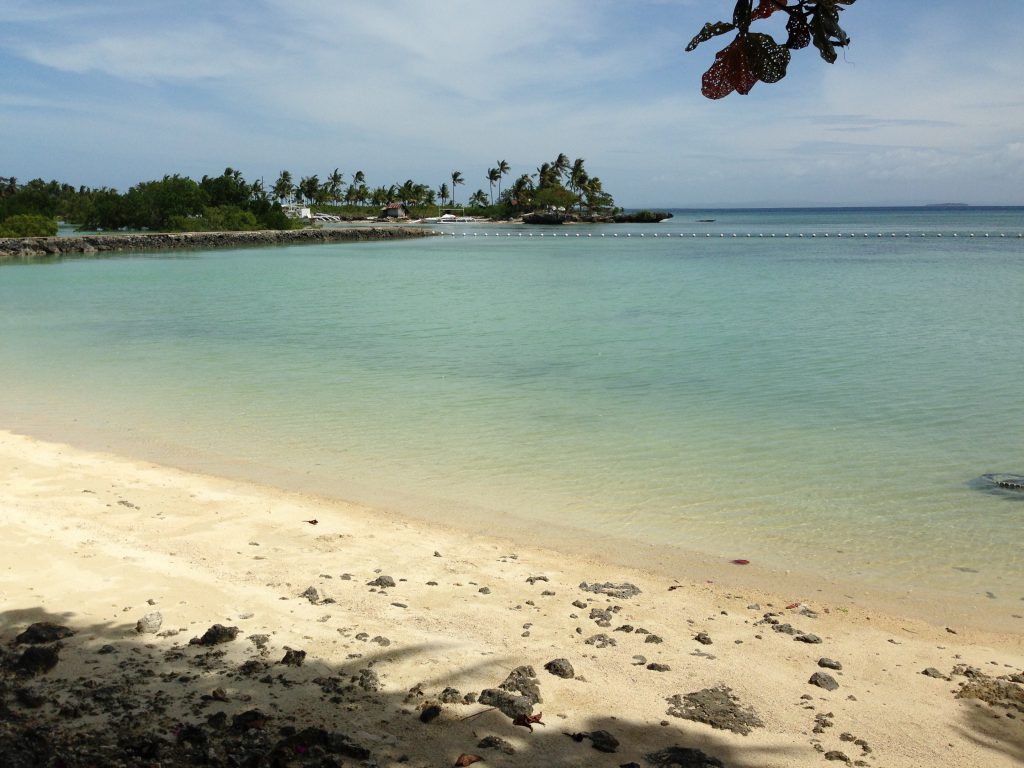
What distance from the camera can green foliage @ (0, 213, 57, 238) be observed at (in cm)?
5781

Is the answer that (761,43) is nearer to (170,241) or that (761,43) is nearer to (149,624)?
(149,624)

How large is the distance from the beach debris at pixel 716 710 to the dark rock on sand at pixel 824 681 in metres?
0.49

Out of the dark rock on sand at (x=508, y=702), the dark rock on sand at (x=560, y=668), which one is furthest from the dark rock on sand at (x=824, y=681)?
the dark rock on sand at (x=508, y=702)

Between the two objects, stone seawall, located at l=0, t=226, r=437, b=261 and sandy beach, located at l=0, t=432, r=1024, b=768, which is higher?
stone seawall, located at l=0, t=226, r=437, b=261

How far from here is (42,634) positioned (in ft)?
13.6

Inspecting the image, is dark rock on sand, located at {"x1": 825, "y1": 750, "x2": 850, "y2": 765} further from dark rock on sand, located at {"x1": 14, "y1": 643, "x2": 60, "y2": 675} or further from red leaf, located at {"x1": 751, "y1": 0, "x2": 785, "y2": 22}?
dark rock on sand, located at {"x1": 14, "y1": 643, "x2": 60, "y2": 675}

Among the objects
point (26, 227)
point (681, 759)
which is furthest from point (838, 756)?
point (26, 227)

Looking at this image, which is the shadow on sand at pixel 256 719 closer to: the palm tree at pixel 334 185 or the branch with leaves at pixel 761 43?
the branch with leaves at pixel 761 43

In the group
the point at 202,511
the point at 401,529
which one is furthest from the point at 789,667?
the point at 202,511

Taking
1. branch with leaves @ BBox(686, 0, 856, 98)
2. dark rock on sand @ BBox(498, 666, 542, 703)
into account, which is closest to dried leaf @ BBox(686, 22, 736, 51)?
branch with leaves @ BBox(686, 0, 856, 98)

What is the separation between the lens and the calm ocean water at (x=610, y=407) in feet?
23.3

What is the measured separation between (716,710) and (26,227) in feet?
216

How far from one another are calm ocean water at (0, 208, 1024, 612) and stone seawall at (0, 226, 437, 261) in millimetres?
29804

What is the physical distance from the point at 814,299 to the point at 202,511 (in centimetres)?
2251
